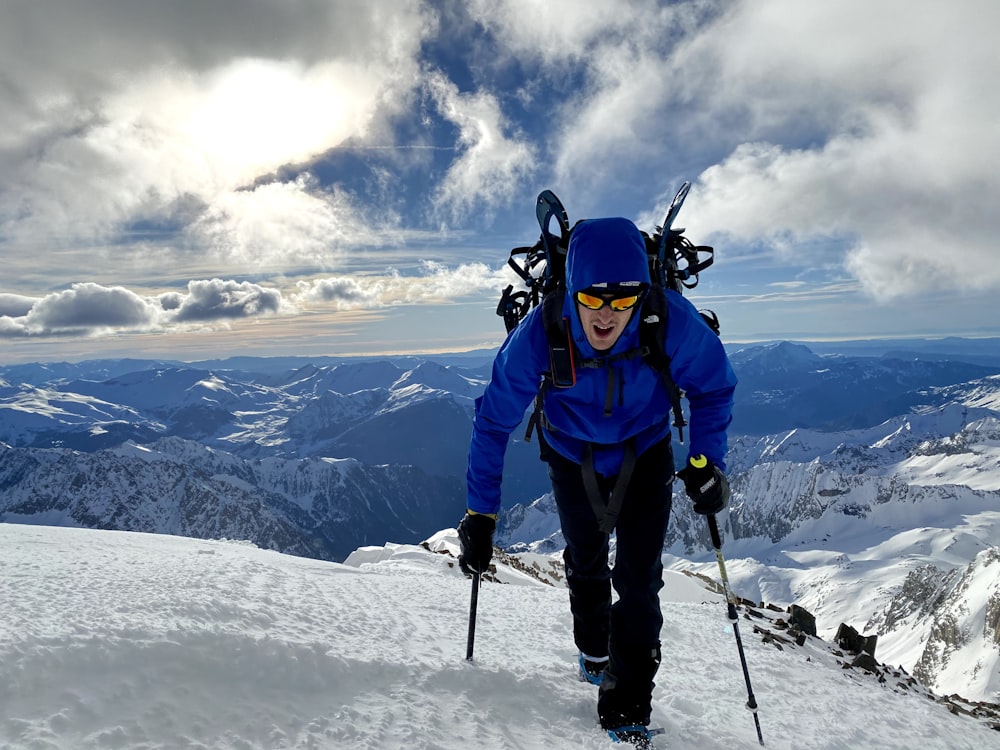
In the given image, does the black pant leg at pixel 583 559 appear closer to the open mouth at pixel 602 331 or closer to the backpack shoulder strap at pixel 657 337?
the backpack shoulder strap at pixel 657 337

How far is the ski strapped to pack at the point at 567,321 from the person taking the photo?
469cm

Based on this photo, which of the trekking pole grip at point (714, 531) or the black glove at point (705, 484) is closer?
the black glove at point (705, 484)

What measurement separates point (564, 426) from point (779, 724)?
362 cm

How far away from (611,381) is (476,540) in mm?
2144

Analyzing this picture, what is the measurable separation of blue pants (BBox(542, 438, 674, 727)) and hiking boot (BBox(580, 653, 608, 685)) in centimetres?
7

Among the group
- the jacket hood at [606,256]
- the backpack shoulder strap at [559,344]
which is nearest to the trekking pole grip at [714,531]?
the backpack shoulder strap at [559,344]

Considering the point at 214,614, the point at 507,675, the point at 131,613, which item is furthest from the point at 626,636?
the point at 131,613

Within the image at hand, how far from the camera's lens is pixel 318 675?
4.45m

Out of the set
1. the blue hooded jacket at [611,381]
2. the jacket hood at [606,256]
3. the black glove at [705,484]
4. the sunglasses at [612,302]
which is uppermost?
the jacket hood at [606,256]

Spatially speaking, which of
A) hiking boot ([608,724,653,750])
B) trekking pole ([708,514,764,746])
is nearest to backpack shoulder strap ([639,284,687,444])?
trekking pole ([708,514,764,746])

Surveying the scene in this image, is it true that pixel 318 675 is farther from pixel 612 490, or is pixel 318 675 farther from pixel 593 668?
pixel 612 490

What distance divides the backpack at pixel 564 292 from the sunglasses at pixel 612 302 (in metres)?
0.32

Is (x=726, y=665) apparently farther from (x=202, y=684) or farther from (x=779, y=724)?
(x=202, y=684)

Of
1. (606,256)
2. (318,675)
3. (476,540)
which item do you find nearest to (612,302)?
(606,256)
